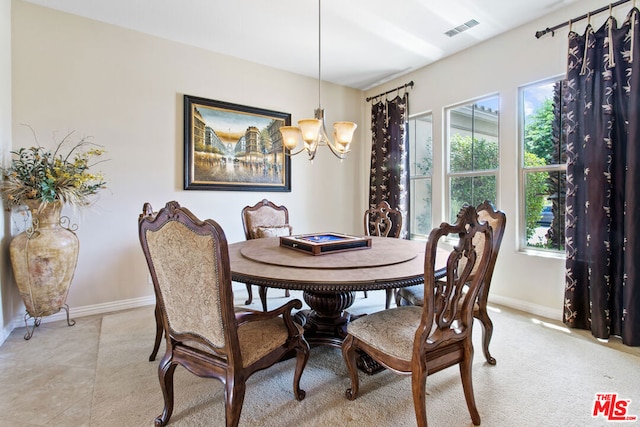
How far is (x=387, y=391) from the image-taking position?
1.83 meters

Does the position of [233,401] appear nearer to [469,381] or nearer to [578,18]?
[469,381]

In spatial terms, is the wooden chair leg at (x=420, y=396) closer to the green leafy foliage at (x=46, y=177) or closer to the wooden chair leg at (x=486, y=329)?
the wooden chair leg at (x=486, y=329)

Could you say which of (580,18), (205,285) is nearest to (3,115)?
(205,285)

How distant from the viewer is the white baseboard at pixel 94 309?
2.77 metres

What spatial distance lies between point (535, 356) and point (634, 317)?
83 centimetres

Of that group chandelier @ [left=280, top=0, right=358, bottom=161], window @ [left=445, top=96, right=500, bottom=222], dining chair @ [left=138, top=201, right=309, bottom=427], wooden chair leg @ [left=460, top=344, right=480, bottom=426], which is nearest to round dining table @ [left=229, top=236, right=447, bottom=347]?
dining chair @ [left=138, top=201, right=309, bottom=427]

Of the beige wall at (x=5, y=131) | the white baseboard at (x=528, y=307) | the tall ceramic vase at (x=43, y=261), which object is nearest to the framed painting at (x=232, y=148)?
the tall ceramic vase at (x=43, y=261)

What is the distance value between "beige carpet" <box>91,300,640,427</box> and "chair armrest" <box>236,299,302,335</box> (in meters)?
0.47

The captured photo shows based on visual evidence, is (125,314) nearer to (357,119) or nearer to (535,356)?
(535,356)

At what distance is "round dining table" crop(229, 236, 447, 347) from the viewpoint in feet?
4.98

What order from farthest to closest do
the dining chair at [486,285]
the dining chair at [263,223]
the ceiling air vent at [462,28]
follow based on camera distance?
the dining chair at [263,223]
the ceiling air vent at [462,28]
the dining chair at [486,285]

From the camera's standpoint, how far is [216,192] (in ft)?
12.4

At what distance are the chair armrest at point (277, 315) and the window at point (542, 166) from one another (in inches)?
108

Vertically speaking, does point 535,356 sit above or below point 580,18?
below
